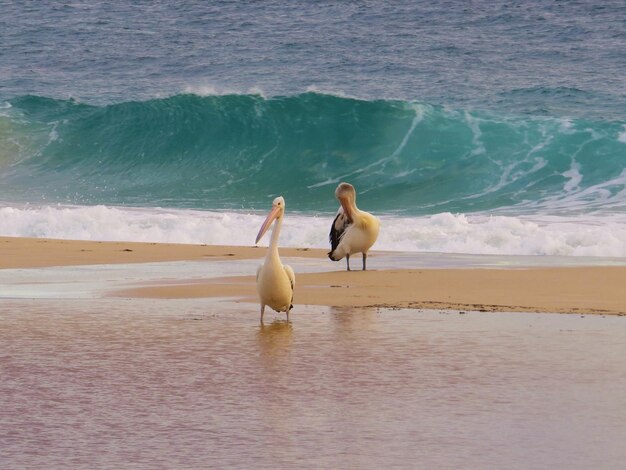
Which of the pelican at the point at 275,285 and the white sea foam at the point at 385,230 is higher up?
the white sea foam at the point at 385,230

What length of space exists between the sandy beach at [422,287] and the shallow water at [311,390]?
969mm

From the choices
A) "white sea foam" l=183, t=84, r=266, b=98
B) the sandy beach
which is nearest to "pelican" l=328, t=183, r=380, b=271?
the sandy beach

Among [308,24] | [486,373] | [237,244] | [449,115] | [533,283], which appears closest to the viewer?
[486,373]

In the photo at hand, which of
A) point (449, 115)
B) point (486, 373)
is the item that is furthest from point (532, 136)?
point (486, 373)

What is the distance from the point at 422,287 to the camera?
12.7 metres

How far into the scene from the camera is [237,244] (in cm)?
2052

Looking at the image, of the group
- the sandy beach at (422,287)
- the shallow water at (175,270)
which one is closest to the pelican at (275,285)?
the sandy beach at (422,287)

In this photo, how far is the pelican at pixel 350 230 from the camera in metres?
14.4

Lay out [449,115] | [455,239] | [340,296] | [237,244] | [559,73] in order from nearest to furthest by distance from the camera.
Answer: [340,296], [455,239], [237,244], [449,115], [559,73]

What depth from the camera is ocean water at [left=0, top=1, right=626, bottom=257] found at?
2412cm

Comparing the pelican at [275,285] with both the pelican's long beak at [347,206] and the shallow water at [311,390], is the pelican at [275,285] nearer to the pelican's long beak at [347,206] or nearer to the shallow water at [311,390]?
the shallow water at [311,390]

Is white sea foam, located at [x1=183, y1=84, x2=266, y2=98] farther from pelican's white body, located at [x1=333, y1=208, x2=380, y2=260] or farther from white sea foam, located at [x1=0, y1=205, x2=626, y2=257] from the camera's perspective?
pelican's white body, located at [x1=333, y1=208, x2=380, y2=260]

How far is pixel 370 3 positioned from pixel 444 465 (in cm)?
4086

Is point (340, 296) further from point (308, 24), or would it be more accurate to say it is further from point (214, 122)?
point (308, 24)
